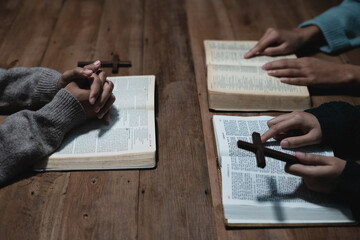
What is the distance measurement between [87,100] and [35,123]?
5.9 inches

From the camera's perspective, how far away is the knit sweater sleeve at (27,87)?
885 millimetres

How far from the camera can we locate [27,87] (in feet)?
2.95

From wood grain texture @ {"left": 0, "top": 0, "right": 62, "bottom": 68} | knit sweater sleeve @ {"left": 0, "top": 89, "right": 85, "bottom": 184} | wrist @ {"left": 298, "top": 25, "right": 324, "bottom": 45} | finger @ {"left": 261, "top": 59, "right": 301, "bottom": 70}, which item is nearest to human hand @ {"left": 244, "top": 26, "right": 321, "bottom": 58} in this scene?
wrist @ {"left": 298, "top": 25, "right": 324, "bottom": 45}

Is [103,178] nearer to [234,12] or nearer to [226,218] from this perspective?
[226,218]

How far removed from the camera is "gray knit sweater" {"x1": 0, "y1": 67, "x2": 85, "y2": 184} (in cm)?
74

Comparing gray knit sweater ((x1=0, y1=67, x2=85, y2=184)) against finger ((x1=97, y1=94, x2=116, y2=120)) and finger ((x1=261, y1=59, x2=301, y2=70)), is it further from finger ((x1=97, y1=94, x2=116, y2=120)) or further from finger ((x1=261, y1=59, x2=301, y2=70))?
finger ((x1=261, y1=59, x2=301, y2=70))

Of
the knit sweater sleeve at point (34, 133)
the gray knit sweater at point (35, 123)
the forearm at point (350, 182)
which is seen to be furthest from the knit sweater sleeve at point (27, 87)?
the forearm at point (350, 182)

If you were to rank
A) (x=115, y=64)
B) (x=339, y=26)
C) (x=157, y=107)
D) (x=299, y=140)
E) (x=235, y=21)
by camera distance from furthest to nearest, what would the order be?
1. (x=235, y=21)
2. (x=339, y=26)
3. (x=115, y=64)
4. (x=157, y=107)
5. (x=299, y=140)

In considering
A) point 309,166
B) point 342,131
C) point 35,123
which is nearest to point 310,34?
point 342,131

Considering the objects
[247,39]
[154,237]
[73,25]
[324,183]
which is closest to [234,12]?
[247,39]

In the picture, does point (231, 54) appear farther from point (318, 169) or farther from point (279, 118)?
point (318, 169)

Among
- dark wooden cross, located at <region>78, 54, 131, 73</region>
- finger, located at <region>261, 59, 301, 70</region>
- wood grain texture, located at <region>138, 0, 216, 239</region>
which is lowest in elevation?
wood grain texture, located at <region>138, 0, 216, 239</region>

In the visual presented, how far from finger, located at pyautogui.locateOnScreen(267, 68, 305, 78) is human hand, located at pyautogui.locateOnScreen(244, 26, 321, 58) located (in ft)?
0.44

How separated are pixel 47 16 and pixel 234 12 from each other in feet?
2.95
